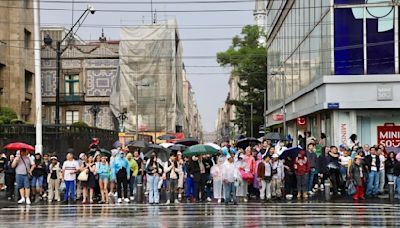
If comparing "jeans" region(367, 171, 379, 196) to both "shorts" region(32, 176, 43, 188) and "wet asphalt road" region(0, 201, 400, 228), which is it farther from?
"shorts" region(32, 176, 43, 188)

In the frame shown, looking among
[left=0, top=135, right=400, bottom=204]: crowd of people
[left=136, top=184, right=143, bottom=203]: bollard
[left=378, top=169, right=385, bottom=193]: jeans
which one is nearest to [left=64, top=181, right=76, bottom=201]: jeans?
[left=0, top=135, right=400, bottom=204]: crowd of people

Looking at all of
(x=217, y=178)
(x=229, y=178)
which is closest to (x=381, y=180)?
(x=229, y=178)

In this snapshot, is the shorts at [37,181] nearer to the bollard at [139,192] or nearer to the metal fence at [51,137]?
the bollard at [139,192]

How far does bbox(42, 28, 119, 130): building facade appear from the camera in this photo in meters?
77.5

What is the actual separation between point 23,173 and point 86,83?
57.1 meters

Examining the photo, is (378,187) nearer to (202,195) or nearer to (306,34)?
(202,195)

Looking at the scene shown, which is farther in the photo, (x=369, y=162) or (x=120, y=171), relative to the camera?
(x=369, y=162)

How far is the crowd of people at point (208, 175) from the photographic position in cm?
2212

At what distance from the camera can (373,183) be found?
2298 centimetres

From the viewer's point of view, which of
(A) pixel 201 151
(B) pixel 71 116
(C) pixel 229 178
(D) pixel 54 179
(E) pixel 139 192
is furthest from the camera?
(B) pixel 71 116

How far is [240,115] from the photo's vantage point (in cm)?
9138

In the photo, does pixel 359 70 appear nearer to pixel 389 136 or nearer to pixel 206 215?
pixel 389 136

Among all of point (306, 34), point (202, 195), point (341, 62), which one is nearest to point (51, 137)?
point (202, 195)

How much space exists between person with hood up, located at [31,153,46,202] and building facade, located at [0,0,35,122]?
115 ft
